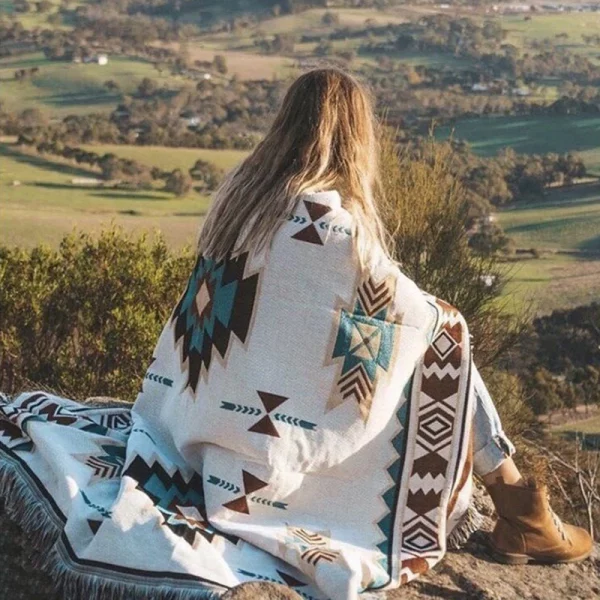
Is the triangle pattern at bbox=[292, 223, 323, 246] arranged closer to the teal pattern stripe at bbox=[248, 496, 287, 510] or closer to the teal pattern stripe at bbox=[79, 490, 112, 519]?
the teal pattern stripe at bbox=[248, 496, 287, 510]

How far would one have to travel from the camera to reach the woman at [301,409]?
2.83 meters

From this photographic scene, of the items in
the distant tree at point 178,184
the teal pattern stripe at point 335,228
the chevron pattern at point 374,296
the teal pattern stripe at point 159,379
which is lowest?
the distant tree at point 178,184

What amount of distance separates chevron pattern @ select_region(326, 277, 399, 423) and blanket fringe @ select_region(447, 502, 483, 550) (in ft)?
1.86

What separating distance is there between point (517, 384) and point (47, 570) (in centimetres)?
504

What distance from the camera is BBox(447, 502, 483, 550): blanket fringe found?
3.24 metres

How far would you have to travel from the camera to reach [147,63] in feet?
144

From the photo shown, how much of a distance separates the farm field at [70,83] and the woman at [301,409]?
35610mm

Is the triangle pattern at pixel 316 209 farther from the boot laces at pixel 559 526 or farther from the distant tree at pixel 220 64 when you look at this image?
the distant tree at pixel 220 64

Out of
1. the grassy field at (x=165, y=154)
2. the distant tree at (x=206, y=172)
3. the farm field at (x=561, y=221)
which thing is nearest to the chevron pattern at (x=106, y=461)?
the farm field at (x=561, y=221)

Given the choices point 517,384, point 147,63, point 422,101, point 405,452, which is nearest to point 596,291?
point 517,384

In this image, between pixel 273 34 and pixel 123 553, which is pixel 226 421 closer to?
pixel 123 553

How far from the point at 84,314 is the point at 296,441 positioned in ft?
9.52

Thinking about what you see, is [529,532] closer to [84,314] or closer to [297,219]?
[297,219]

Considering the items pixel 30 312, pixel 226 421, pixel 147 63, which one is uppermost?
pixel 226 421
